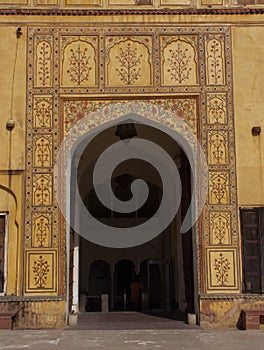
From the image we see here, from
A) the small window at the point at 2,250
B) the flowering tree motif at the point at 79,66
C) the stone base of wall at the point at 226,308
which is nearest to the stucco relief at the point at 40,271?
the small window at the point at 2,250

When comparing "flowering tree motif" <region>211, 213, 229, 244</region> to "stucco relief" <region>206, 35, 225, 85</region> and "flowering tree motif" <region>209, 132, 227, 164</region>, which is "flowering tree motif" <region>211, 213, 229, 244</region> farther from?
"stucco relief" <region>206, 35, 225, 85</region>

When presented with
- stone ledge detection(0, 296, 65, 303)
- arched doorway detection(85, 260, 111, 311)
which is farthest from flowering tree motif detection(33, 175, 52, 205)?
arched doorway detection(85, 260, 111, 311)

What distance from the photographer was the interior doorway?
912 centimetres

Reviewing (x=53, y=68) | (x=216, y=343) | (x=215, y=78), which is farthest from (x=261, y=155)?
(x=53, y=68)

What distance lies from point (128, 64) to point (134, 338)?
4024 millimetres

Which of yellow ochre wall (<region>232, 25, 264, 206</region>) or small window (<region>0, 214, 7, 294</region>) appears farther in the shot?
yellow ochre wall (<region>232, 25, 264, 206</region>)

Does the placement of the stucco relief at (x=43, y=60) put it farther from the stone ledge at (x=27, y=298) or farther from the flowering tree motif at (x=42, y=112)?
the stone ledge at (x=27, y=298)

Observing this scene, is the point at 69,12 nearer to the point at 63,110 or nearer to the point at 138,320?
the point at 63,110

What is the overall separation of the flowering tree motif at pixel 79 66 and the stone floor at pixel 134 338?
3677 millimetres

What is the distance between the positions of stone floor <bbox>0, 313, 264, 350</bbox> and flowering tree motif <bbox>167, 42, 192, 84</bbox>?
3.71 meters

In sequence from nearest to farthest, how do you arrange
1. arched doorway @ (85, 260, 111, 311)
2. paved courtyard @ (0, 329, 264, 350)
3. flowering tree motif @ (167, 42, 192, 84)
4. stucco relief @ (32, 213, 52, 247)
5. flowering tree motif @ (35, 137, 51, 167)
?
paved courtyard @ (0, 329, 264, 350), stucco relief @ (32, 213, 52, 247), flowering tree motif @ (35, 137, 51, 167), flowering tree motif @ (167, 42, 192, 84), arched doorway @ (85, 260, 111, 311)

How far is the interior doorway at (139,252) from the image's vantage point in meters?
9.12

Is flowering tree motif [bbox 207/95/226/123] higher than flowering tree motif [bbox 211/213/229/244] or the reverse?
higher

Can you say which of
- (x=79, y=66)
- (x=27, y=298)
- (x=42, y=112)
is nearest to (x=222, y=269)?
(x=27, y=298)
